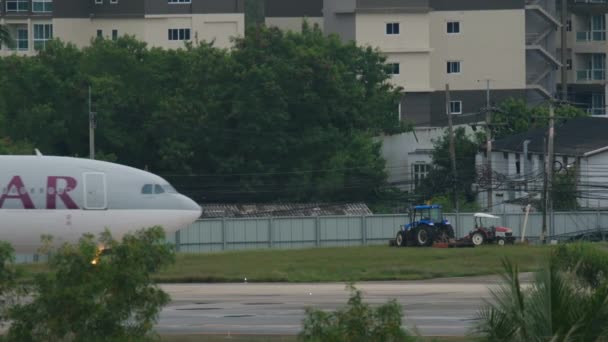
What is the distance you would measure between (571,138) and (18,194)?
200 feet

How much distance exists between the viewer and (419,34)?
433 feet

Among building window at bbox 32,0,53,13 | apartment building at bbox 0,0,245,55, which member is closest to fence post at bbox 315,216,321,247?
apartment building at bbox 0,0,245,55

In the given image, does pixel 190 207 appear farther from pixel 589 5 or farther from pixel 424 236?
pixel 589 5

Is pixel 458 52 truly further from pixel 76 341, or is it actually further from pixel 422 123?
pixel 76 341

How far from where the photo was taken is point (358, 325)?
22.2 m

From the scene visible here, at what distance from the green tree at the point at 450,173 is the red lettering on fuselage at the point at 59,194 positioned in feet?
167

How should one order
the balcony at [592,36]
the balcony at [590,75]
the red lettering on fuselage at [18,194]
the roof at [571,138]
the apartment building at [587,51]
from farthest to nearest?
the balcony at [590,75] → the balcony at [592,36] → the apartment building at [587,51] → the roof at [571,138] → the red lettering on fuselage at [18,194]

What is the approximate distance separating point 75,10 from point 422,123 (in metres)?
31.8

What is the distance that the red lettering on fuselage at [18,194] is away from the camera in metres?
44.2

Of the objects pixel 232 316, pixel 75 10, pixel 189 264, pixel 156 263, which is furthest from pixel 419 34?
pixel 156 263

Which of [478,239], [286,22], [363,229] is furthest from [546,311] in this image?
[286,22]

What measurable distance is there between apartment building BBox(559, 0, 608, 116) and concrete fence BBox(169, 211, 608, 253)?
6419 cm

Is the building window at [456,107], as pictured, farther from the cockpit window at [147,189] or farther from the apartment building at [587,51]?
the cockpit window at [147,189]

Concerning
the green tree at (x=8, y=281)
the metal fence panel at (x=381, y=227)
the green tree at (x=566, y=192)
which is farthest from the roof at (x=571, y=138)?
the green tree at (x=8, y=281)
